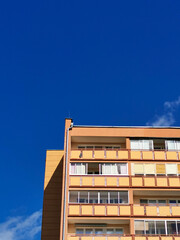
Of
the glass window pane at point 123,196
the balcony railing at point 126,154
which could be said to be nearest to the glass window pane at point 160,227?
the glass window pane at point 123,196

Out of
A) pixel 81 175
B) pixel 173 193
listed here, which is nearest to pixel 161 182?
pixel 173 193

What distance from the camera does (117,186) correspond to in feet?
131

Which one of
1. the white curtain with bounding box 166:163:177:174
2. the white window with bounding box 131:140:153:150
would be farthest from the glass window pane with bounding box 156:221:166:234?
the white window with bounding box 131:140:153:150

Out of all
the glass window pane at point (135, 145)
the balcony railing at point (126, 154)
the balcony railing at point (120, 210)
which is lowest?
the balcony railing at point (120, 210)

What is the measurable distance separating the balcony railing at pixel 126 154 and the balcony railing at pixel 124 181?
2176mm

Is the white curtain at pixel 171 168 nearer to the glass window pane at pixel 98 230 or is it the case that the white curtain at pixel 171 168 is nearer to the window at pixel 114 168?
the window at pixel 114 168

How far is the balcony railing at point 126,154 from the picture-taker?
41.6 m

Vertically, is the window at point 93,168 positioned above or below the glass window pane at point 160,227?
above

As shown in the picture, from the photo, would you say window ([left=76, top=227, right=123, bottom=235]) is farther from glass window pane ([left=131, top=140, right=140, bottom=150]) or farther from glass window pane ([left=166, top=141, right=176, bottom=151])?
glass window pane ([left=166, top=141, right=176, bottom=151])

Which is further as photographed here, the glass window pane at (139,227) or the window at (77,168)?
the window at (77,168)

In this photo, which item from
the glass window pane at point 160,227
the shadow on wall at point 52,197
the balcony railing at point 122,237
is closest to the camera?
the balcony railing at point 122,237

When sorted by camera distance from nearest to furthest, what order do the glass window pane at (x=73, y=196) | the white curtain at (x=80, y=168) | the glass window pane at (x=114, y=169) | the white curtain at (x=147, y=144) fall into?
the glass window pane at (x=73, y=196) → the white curtain at (x=80, y=168) → the glass window pane at (x=114, y=169) → the white curtain at (x=147, y=144)

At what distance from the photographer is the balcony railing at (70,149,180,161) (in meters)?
41.6

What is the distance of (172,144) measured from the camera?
42.8 metres
